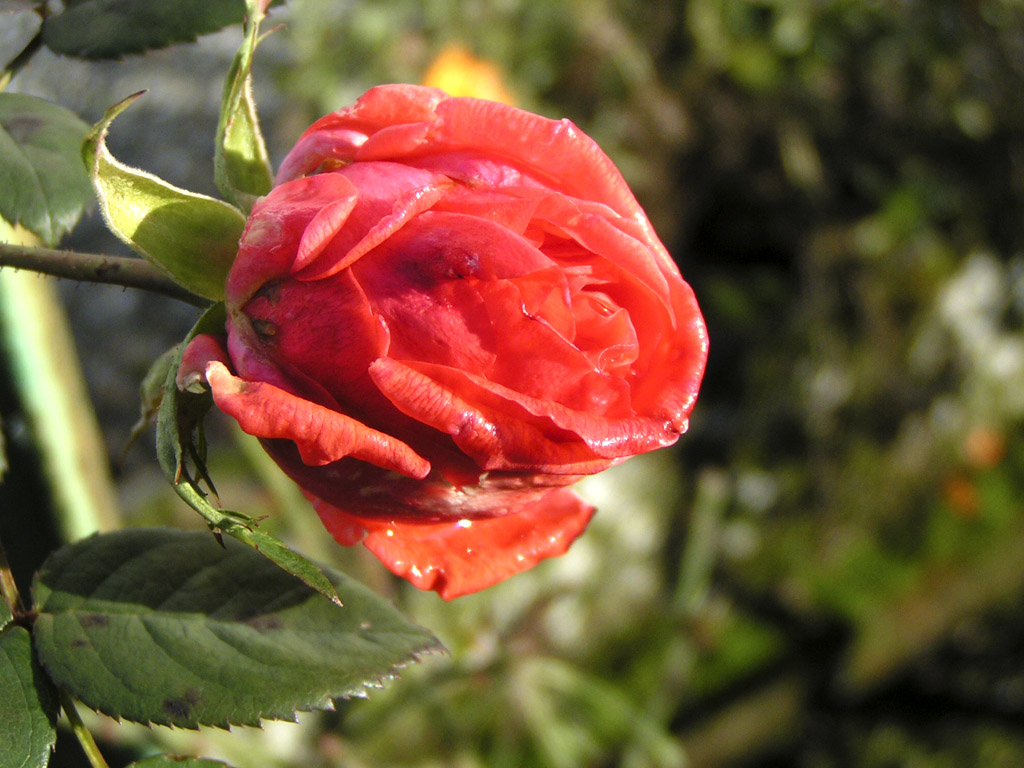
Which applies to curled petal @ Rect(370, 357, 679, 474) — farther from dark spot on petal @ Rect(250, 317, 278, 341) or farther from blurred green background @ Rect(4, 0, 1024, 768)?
blurred green background @ Rect(4, 0, 1024, 768)

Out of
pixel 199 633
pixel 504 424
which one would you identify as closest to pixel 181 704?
pixel 199 633

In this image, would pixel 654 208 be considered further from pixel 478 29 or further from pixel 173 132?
pixel 173 132

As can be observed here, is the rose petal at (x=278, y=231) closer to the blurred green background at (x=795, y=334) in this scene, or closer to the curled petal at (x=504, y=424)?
the curled petal at (x=504, y=424)

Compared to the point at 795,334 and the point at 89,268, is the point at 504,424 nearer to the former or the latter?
the point at 89,268

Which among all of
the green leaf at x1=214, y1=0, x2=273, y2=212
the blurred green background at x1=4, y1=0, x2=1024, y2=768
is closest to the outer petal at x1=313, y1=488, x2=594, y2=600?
the green leaf at x1=214, y1=0, x2=273, y2=212

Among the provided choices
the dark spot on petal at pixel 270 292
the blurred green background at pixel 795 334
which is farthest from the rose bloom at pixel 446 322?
the blurred green background at pixel 795 334
